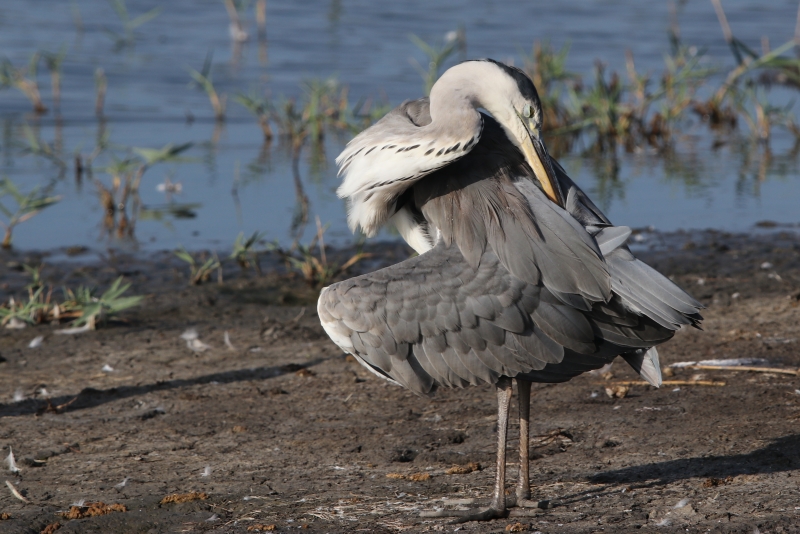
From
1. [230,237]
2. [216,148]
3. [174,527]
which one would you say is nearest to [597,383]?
[174,527]

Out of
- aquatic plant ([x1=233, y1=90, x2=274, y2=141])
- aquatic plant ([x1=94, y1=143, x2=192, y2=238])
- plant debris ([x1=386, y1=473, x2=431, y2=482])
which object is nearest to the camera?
plant debris ([x1=386, y1=473, x2=431, y2=482])

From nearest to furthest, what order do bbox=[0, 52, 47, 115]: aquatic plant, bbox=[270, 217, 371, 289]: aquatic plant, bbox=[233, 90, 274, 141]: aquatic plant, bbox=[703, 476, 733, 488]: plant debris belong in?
bbox=[703, 476, 733, 488]: plant debris, bbox=[270, 217, 371, 289]: aquatic plant, bbox=[233, 90, 274, 141]: aquatic plant, bbox=[0, 52, 47, 115]: aquatic plant

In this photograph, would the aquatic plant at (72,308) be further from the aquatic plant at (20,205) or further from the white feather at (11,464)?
the white feather at (11,464)

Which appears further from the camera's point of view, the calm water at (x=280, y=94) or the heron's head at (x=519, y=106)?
the calm water at (x=280, y=94)

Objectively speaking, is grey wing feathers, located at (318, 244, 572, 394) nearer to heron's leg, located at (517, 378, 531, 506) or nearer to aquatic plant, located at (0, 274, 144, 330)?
heron's leg, located at (517, 378, 531, 506)

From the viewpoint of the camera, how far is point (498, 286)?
4039mm

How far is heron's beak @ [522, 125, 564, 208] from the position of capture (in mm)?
4367

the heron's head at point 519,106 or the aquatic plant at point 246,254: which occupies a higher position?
the heron's head at point 519,106

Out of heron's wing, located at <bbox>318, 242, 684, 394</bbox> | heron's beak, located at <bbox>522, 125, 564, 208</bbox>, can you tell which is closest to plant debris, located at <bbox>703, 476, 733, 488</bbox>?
heron's wing, located at <bbox>318, 242, 684, 394</bbox>

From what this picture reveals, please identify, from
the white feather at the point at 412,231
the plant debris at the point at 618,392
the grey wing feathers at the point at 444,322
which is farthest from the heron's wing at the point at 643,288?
the plant debris at the point at 618,392

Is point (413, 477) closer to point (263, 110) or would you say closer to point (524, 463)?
point (524, 463)

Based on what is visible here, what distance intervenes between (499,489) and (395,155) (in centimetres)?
140

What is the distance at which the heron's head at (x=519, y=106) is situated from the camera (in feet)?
14.2

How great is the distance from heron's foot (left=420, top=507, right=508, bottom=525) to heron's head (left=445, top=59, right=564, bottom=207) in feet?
4.12
